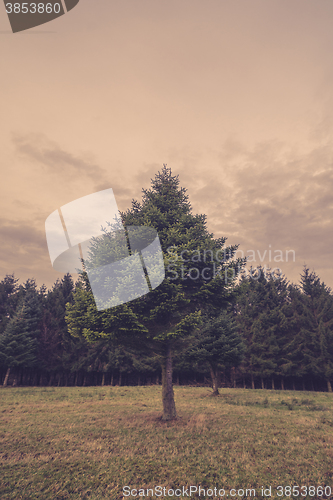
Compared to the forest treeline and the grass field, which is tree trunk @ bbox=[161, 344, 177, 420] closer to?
the grass field

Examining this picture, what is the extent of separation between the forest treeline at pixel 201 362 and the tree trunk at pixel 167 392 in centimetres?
2638

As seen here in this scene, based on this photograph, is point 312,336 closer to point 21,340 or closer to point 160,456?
point 160,456

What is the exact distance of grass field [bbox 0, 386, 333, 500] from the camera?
20.4 ft

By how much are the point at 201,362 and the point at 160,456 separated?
3472 cm

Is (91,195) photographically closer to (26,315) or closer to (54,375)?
(26,315)

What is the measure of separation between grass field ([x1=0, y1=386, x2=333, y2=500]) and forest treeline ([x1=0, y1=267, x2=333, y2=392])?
27656mm

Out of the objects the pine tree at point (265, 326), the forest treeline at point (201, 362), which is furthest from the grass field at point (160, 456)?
the pine tree at point (265, 326)

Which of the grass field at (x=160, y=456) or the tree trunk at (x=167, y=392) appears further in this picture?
the tree trunk at (x=167, y=392)

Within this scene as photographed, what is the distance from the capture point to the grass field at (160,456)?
6230mm

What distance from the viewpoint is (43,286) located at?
56406 mm

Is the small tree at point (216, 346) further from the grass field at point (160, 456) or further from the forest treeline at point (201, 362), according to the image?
the grass field at point (160, 456)

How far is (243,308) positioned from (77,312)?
4355 centimetres

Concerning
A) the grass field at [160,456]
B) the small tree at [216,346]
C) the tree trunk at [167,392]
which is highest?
the small tree at [216,346]

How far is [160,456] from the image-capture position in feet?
26.5
